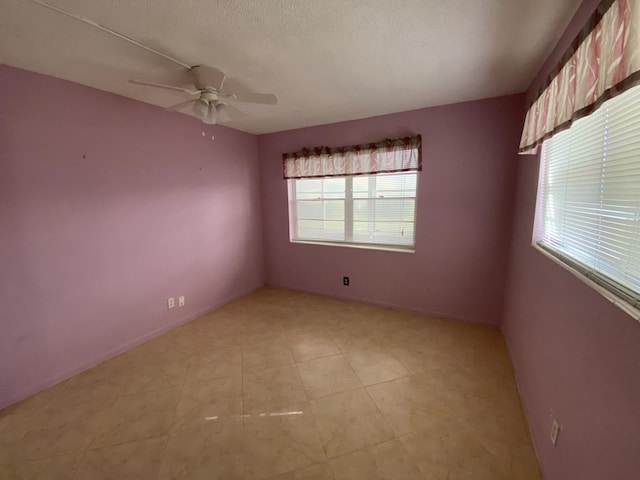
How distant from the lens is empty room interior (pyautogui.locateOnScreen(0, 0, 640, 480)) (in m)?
1.14

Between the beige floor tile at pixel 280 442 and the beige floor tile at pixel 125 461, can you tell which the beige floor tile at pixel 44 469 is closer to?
the beige floor tile at pixel 125 461

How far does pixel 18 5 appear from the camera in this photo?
123cm

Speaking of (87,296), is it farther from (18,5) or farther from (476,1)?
(476,1)

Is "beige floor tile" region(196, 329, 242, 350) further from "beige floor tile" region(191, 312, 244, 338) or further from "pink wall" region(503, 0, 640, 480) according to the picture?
"pink wall" region(503, 0, 640, 480)

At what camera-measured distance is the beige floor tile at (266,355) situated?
2197mm

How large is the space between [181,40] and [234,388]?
2328mm

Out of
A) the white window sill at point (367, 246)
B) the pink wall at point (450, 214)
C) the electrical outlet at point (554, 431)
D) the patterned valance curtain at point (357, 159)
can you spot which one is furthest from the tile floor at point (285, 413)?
the patterned valance curtain at point (357, 159)

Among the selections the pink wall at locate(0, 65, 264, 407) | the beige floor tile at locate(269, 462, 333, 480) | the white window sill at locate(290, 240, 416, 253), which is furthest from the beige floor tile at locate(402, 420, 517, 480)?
the pink wall at locate(0, 65, 264, 407)

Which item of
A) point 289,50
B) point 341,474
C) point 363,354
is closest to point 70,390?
point 341,474

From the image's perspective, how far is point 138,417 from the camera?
1.68 m

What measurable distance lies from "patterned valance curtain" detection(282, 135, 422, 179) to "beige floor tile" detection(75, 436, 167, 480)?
2946 millimetres

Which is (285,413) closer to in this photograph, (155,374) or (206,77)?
(155,374)

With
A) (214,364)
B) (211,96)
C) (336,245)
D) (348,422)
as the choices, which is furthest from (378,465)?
(211,96)

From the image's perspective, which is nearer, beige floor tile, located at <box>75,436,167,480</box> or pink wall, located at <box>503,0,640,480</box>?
pink wall, located at <box>503,0,640,480</box>
